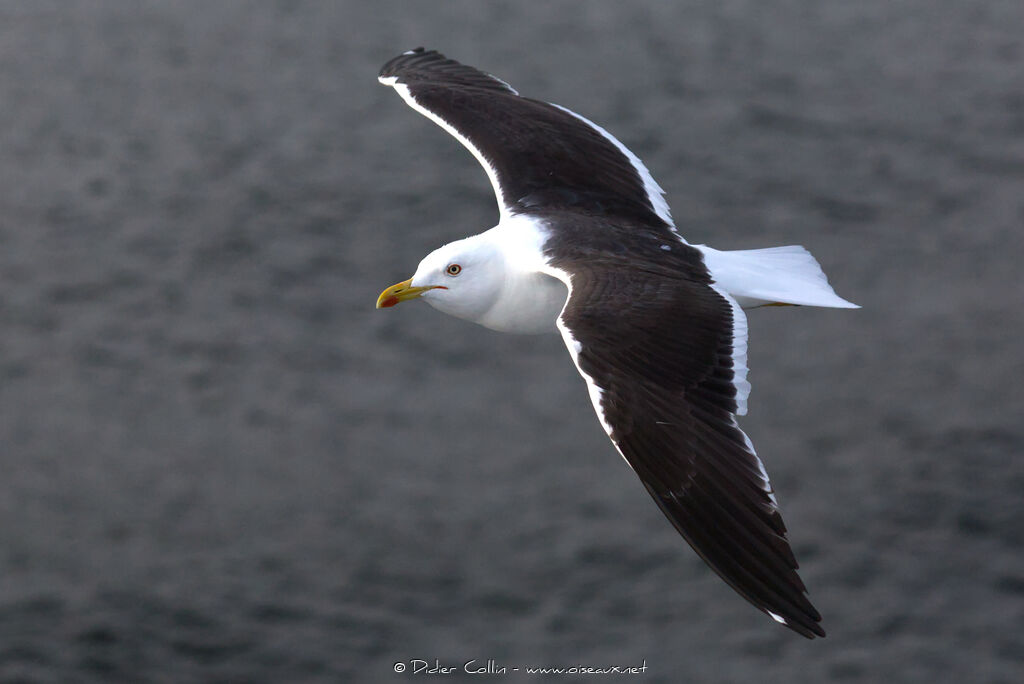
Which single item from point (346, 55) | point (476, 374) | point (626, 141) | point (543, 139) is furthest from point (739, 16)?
point (543, 139)

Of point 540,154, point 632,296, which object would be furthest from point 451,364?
point 632,296

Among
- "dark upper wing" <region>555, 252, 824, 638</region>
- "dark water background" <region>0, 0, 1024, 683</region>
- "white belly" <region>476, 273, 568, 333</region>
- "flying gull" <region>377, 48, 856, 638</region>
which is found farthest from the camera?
"dark water background" <region>0, 0, 1024, 683</region>

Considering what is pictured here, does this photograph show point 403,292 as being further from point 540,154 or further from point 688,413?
point 688,413

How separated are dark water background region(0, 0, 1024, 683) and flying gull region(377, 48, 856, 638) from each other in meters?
3.83

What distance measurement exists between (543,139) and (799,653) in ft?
17.3

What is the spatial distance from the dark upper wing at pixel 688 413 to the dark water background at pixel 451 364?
209 inches

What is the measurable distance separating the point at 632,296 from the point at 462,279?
1486mm

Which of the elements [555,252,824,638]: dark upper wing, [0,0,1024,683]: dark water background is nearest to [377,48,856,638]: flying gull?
[555,252,824,638]: dark upper wing

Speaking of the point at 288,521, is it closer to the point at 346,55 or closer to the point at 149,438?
the point at 149,438

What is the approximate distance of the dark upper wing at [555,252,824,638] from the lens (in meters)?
7.43

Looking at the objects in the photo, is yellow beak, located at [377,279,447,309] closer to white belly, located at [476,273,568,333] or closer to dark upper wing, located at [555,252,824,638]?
white belly, located at [476,273,568,333]

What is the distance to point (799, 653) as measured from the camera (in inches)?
528

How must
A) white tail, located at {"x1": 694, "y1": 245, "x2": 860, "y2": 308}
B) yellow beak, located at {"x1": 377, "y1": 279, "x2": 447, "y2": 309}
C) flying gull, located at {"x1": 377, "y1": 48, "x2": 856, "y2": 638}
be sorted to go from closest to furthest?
flying gull, located at {"x1": 377, "y1": 48, "x2": 856, "y2": 638}, white tail, located at {"x1": 694, "y1": 245, "x2": 860, "y2": 308}, yellow beak, located at {"x1": 377, "y1": 279, "x2": 447, "y2": 309}

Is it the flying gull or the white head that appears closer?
the flying gull
